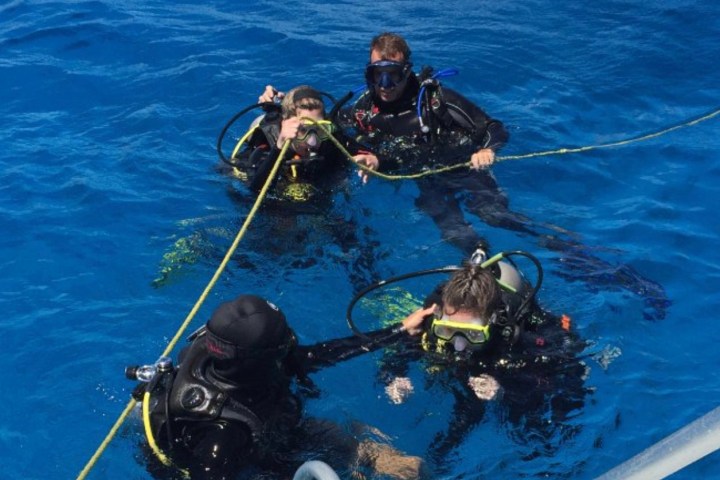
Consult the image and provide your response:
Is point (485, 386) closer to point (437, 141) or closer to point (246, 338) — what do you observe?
point (246, 338)

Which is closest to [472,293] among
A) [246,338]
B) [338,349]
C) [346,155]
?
[338,349]

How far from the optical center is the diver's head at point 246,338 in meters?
3.85

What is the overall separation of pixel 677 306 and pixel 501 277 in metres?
1.82

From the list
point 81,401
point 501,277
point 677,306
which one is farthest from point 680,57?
point 81,401

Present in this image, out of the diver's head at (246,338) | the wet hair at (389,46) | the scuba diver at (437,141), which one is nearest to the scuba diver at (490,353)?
the diver's head at (246,338)

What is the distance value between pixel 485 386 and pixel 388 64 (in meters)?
3.08

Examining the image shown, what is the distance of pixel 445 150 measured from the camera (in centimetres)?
725

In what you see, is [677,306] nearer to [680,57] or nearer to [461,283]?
[461,283]

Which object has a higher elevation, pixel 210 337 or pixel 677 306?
pixel 210 337

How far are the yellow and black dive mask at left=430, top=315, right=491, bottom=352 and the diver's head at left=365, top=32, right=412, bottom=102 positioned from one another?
2895mm

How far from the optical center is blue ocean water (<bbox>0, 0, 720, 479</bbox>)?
5238mm

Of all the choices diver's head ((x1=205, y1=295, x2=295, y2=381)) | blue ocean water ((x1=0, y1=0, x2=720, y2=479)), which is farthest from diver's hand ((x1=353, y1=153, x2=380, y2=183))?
diver's head ((x1=205, y1=295, x2=295, y2=381))

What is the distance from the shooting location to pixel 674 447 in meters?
2.14

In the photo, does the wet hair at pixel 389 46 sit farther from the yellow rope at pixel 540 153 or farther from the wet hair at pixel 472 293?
the wet hair at pixel 472 293
